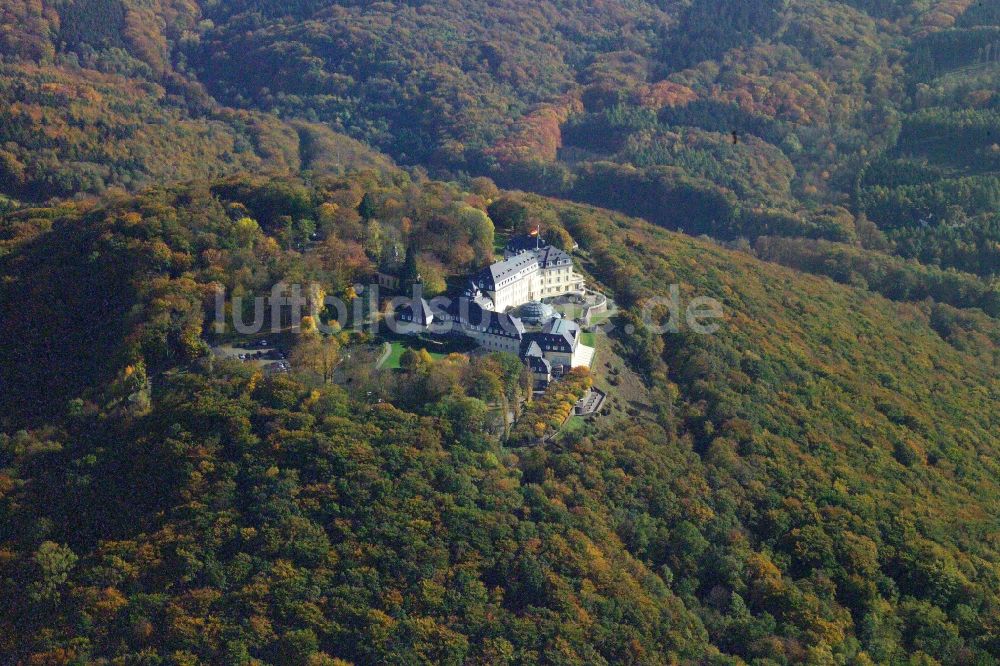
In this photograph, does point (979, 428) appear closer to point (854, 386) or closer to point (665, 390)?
point (854, 386)

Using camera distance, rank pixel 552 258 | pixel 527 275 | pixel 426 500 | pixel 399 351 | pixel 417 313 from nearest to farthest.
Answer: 1. pixel 426 500
2. pixel 399 351
3. pixel 417 313
4. pixel 527 275
5. pixel 552 258

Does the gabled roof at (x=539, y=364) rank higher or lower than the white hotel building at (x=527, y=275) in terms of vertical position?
lower

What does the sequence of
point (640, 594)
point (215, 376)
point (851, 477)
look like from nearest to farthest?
1. point (640, 594)
2. point (215, 376)
3. point (851, 477)

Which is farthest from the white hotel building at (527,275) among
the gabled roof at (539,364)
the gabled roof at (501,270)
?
the gabled roof at (539,364)

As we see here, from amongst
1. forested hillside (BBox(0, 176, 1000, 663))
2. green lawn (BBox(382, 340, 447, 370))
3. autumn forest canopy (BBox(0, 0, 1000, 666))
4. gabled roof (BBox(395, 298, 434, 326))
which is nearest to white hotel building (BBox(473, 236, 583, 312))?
autumn forest canopy (BBox(0, 0, 1000, 666))

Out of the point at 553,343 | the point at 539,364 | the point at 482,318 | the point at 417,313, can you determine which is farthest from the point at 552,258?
the point at 539,364

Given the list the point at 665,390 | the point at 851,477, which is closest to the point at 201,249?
the point at 665,390

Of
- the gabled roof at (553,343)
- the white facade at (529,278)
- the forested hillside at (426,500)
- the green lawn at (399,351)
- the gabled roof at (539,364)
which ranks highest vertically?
the white facade at (529,278)

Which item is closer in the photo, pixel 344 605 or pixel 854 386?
pixel 344 605

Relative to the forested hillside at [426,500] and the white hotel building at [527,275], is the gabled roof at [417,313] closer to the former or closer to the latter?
the forested hillside at [426,500]

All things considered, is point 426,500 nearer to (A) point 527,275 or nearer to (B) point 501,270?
(B) point 501,270

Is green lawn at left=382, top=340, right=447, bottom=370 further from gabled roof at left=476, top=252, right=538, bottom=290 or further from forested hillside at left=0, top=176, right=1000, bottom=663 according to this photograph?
gabled roof at left=476, top=252, right=538, bottom=290
